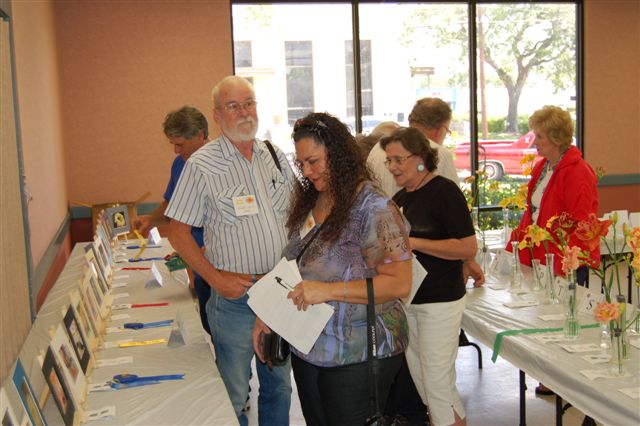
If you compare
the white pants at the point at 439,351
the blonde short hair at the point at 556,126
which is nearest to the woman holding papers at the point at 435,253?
the white pants at the point at 439,351

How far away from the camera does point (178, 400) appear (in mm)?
2234

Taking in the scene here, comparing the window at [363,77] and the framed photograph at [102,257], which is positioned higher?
the window at [363,77]

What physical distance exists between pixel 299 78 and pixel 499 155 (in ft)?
8.62

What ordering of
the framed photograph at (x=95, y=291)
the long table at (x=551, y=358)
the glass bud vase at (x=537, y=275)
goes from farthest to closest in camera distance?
1. the glass bud vase at (x=537, y=275)
2. the framed photograph at (x=95, y=291)
3. the long table at (x=551, y=358)

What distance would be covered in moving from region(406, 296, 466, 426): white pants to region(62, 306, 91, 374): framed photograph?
135cm

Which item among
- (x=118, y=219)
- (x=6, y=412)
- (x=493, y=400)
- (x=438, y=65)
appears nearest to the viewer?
(x=6, y=412)

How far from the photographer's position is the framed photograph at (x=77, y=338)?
2312mm

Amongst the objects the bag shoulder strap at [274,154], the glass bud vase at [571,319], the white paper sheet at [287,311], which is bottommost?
the glass bud vase at [571,319]

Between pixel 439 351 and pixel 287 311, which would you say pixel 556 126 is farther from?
pixel 287 311

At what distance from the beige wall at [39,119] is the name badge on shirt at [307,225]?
69.2 inches

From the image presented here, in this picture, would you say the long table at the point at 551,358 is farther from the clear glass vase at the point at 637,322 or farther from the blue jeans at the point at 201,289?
the blue jeans at the point at 201,289

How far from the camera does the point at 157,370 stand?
2.55 metres

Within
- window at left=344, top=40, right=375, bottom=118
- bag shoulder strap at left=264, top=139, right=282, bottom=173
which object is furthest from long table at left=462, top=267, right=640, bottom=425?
window at left=344, top=40, right=375, bottom=118

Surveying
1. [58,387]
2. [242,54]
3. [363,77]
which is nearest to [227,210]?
[58,387]
